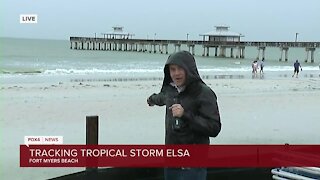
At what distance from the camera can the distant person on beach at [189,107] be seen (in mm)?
2695

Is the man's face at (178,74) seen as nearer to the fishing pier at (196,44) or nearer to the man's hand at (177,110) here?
the man's hand at (177,110)

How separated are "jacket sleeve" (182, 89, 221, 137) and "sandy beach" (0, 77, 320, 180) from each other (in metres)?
2.30

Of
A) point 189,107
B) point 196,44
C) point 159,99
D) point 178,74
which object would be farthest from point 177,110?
point 196,44

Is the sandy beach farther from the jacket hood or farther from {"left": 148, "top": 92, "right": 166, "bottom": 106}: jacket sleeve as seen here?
the jacket hood

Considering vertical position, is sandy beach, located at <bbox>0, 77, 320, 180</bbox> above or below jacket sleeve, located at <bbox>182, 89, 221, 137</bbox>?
below

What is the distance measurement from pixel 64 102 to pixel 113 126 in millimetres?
4784

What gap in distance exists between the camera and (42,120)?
406 inches

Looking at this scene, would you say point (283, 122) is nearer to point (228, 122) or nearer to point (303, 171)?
point (228, 122)

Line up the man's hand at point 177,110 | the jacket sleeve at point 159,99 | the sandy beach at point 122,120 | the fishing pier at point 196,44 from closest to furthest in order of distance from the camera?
1. the man's hand at point 177,110
2. the jacket sleeve at point 159,99
3. the sandy beach at point 122,120
4. the fishing pier at point 196,44

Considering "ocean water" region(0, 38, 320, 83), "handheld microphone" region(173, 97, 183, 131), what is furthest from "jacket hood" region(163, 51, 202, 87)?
"ocean water" region(0, 38, 320, 83)

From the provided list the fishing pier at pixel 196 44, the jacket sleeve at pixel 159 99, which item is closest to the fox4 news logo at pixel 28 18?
the jacket sleeve at pixel 159 99

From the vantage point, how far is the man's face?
2732 millimetres

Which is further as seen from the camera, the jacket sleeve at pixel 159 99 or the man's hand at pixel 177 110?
the jacket sleeve at pixel 159 99

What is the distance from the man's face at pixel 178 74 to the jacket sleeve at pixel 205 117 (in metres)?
0.13
